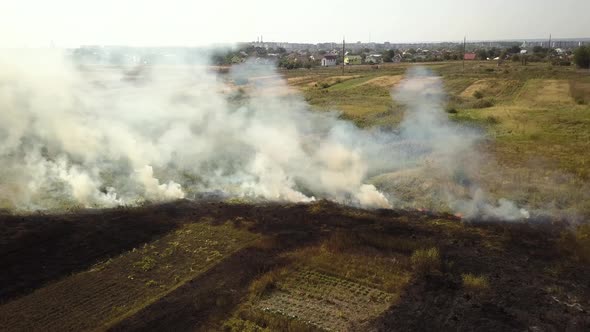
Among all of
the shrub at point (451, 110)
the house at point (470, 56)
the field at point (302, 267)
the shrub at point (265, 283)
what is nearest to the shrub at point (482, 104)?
the shrub at point (451, 110)

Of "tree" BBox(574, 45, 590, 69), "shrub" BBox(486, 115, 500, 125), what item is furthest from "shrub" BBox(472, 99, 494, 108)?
"tree" BBox(574, 45, 590, 69)

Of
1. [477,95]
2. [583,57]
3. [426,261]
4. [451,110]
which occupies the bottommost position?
[426,261]

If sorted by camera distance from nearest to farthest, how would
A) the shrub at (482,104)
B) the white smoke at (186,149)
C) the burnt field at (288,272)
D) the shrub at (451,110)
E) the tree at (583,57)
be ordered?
the burnt field at (288,272) < the white smoke at (186,149) < the shrub at (451,110) < the shrub at (482,104) < the tree at (583,57)

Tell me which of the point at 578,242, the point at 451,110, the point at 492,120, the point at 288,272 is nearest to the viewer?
the point at 288,272

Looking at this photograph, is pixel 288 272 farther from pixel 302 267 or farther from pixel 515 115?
pixel 515 115

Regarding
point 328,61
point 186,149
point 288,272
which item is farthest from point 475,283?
point 328,61

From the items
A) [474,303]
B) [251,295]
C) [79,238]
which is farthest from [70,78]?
[474,303]

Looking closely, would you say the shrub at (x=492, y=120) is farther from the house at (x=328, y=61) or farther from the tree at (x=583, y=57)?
the house at (x=328, y=61)
